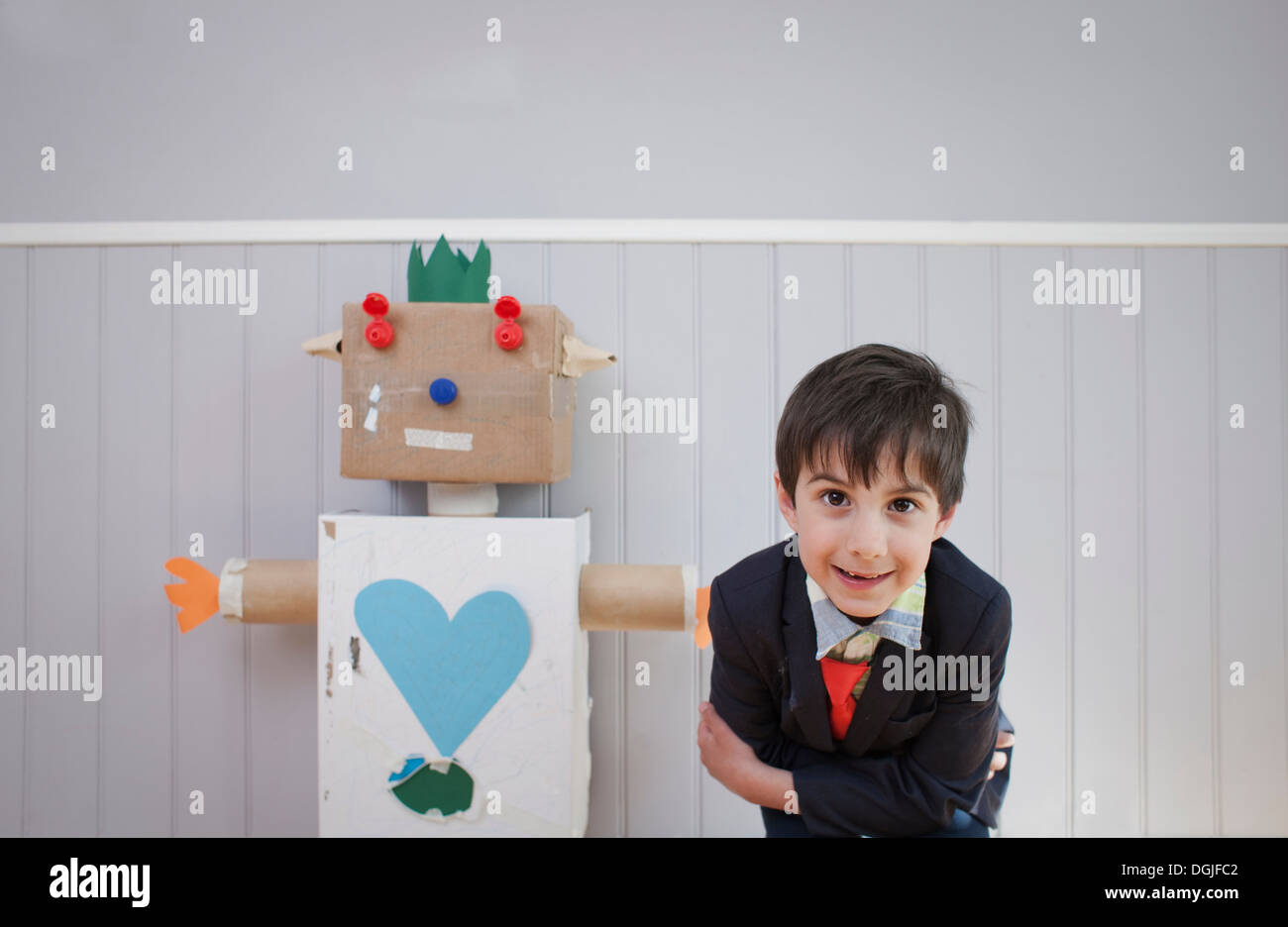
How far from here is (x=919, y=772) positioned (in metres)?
0.87

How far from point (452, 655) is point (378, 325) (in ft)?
1.68

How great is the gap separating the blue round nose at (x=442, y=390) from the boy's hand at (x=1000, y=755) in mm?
877

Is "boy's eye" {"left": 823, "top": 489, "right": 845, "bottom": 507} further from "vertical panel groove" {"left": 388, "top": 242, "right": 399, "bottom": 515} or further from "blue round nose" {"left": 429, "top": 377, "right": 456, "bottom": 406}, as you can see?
"vertical panel groove" {"left": 388, "top": 242, "right": 399, "bottom": 515}

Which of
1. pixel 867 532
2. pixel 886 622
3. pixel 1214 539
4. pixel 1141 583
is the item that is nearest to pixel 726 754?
pixel 886 622

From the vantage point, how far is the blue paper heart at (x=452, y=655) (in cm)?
111

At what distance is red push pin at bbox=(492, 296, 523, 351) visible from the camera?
1069 millimetres

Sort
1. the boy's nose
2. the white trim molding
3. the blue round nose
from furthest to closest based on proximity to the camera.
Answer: the white trim molding < the blue round nose < the boy's nose

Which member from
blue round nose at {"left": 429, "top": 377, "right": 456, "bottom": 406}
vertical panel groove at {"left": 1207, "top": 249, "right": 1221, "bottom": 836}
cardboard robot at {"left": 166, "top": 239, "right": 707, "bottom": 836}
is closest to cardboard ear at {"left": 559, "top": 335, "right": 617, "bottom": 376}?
cardboard robot at {"left": 166, "top": 239, "right": 707, "bottom": 836}

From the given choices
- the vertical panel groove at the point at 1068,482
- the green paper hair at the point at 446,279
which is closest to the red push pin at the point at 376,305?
the green paper hair at the point at 446,279

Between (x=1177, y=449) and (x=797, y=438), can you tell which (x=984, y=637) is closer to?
(x=797, y=438)

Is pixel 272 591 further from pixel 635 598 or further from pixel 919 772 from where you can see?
pixel 919 772

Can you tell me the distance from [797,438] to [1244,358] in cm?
111

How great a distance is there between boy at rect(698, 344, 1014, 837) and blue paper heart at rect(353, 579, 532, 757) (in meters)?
0.35

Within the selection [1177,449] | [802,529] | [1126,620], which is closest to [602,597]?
[802,529]
